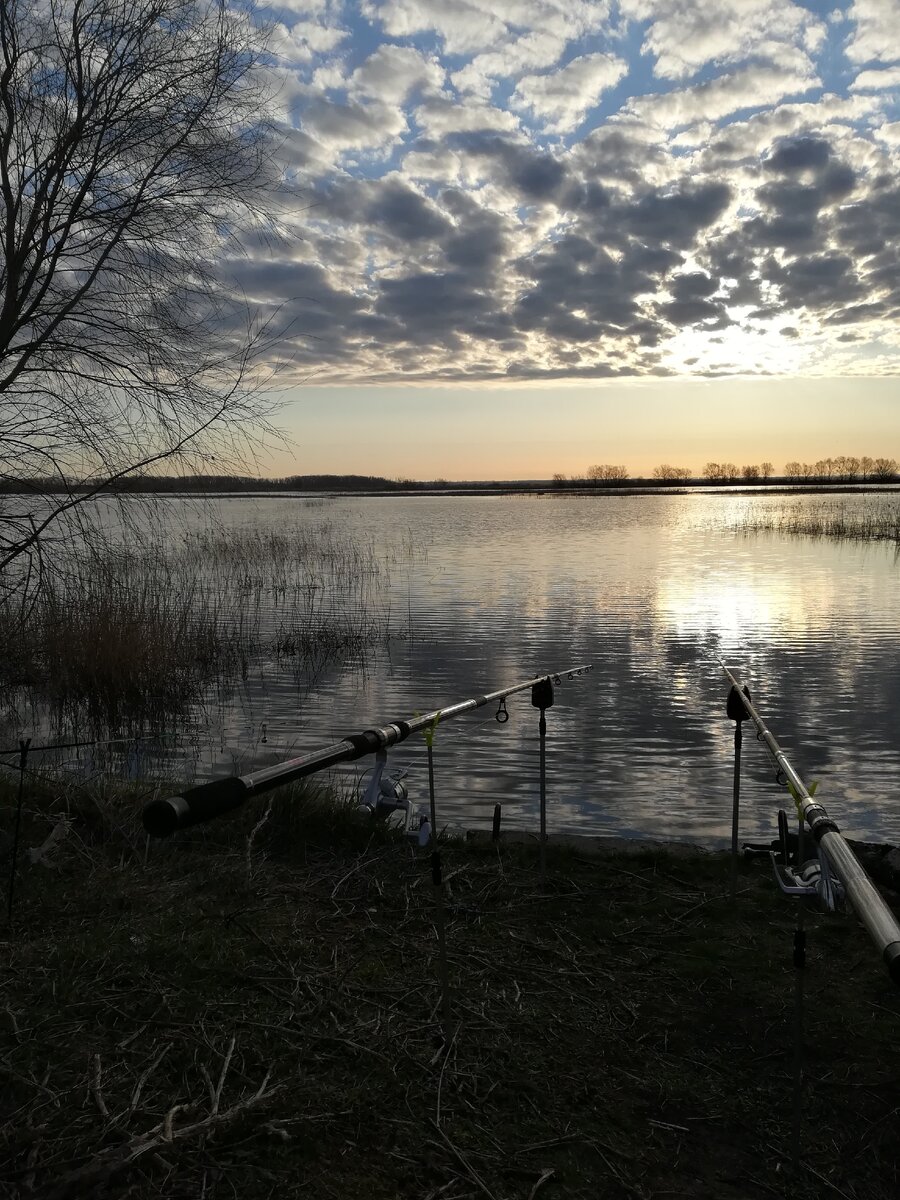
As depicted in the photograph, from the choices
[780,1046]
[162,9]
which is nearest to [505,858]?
[780,1046]

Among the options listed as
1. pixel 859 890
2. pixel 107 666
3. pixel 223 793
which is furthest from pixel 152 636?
pixel 859 890

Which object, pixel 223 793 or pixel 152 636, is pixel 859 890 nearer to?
pixel 223 793

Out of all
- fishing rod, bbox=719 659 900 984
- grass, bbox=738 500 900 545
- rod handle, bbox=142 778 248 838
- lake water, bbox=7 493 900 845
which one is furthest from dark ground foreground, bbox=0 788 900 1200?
grass, bbox=738 500 900 545

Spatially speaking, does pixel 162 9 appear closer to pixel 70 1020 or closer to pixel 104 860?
pixel 104 860

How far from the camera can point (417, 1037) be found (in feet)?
11.0

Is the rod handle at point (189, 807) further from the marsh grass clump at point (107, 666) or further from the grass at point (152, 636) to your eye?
the marsh grass clump at point (107, 666)

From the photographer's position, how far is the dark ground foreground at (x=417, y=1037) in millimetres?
2672

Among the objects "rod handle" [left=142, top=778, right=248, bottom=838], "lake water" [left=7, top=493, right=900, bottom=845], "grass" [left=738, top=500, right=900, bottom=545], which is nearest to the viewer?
"rod handle" [left=142, top=778, right=248, bottom=838]

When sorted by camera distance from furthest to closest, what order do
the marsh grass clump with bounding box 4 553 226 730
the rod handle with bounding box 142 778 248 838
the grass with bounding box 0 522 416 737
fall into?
the marsh grass clump with bounding box 4 553 226 730
the grass with bounding box 0 522 416 737
the rod handle with bounding box 142 778 248 838

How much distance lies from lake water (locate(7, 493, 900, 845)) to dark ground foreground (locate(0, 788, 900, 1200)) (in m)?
3.12

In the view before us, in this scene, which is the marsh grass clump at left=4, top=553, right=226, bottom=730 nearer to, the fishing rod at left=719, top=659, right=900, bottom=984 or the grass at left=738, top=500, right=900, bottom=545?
the fishing rod at left=719, top=659, right=900, bottom=984

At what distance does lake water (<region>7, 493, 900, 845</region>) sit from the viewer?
852 cm

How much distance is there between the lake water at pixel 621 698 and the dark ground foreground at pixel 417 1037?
10.2 ft

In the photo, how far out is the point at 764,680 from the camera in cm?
1378
